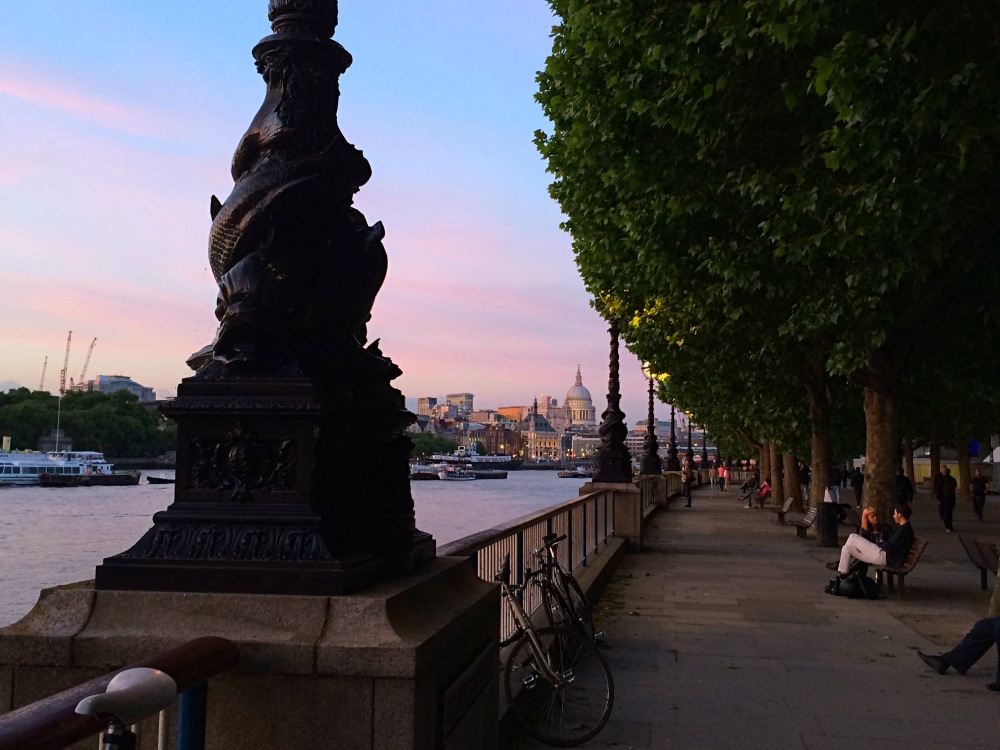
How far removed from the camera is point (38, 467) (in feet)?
292

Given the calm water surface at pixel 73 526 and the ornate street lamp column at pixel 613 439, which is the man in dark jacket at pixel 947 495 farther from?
the calm water surface at pixel 73 526

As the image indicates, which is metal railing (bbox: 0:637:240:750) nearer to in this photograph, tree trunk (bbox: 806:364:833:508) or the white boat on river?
tree trunk (bbox: 806:364:833:508)

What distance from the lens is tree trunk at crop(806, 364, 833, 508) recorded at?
23755 mm

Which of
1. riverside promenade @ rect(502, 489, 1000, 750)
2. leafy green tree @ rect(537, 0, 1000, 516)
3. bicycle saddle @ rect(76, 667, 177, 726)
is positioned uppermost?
leafy green tree @ rect(537, 0, 1000, 516)

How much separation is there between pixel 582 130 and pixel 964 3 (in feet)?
16.4

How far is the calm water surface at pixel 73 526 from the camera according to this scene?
94.1 feet

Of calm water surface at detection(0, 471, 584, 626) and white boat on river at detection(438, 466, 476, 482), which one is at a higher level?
white boat on river at detection(438, 466, 476, 482)

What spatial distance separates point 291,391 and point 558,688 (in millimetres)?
3629

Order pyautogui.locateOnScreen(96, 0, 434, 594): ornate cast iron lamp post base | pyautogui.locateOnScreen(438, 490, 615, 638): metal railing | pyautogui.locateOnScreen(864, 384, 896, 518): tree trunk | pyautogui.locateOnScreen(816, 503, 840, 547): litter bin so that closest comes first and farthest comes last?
pyautogui.locateOnScreen(96, 0, 434, 594): ornate cast iron lamp post base < pyautogui.locateOnScreen(438, 490, 615, 638): metal railing < pyautogui.locateOnScreen(864, 384, 896, 518): tree trunk < pyautogui.locateOnScreen(816, 503, 840, 547): litter bin

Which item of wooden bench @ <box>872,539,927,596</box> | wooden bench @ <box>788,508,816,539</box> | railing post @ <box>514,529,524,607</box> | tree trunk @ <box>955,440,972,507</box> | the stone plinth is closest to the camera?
the stone plinth

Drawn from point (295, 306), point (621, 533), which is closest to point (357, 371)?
point (295, 306)

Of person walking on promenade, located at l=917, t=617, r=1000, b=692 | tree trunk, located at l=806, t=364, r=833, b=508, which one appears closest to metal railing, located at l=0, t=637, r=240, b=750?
person walking on promenade, located at l=917, t=617, r=1000, b=692

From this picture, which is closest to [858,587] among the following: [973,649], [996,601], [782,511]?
[996,601]

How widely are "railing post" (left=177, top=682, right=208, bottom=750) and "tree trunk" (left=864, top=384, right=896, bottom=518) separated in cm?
1423
